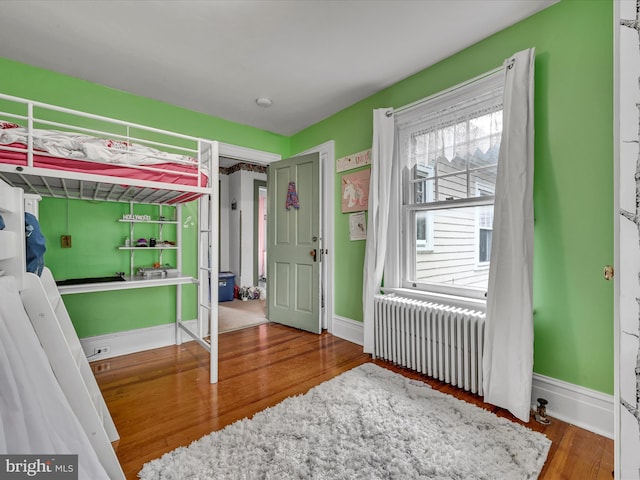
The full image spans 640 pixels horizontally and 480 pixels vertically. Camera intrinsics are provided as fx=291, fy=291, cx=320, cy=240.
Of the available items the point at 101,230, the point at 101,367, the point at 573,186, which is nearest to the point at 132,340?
the point at 101,367

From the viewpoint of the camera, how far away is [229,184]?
19.6 feet

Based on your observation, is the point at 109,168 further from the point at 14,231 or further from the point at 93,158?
the point at 14,231

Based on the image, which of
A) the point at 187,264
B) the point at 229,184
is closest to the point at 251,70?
the point at 187,264

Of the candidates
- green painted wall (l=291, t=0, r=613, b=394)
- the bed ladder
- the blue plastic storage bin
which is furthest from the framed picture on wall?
the blue plastic storage bin

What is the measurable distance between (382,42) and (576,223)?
5.85 feet

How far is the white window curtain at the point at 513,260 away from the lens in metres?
1.78

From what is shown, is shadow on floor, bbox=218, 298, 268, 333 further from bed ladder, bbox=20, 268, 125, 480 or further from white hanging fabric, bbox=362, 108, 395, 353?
bed ladder, bbox=20, 268, 125, 480

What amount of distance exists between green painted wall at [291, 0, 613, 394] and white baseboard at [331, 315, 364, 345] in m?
1.57

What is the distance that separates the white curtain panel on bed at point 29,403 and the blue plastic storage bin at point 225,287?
4.24m

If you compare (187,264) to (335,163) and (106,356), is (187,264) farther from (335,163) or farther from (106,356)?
(335,163)

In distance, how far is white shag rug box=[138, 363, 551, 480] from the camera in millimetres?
1352

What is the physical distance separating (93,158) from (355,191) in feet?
Answer: 7.30

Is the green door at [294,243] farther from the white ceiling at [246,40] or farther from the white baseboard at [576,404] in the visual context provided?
the white baseboard at [576,404]

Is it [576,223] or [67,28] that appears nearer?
[576,223]
